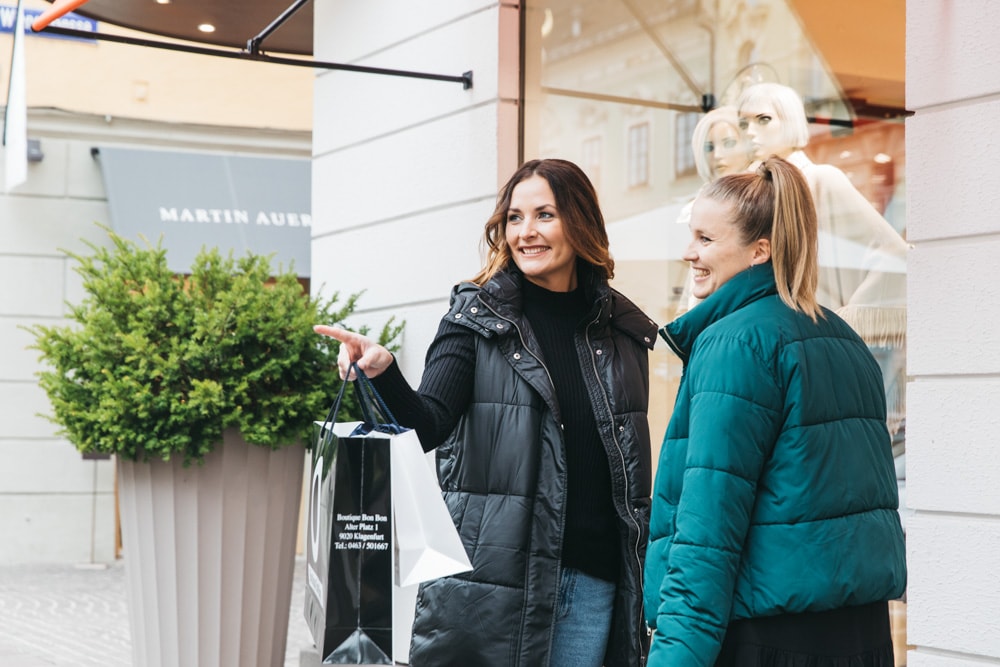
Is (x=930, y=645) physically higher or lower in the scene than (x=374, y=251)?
lower

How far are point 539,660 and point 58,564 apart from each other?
1099cm

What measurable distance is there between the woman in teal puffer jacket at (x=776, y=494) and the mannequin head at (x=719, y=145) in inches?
106

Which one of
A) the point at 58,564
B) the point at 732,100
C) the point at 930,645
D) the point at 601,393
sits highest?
the point at 732,100

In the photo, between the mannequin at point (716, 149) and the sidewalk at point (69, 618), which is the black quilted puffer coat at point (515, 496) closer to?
the mannequin at point (716, 149)

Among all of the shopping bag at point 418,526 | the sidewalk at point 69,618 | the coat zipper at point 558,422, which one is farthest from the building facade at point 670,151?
the sidewalk at point 69,618

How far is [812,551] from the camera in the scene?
8.36 ft

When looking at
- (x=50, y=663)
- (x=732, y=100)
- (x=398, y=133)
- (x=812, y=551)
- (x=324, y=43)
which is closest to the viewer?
(x=812, y=551)

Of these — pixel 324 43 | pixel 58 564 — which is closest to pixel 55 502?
pixel 58 564

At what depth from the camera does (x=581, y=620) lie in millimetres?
3441

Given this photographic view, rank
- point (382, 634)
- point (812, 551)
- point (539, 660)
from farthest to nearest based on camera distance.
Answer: point (539, 660) < point (382, 634) < point (812, 551)

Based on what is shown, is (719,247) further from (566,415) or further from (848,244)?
(848,244)

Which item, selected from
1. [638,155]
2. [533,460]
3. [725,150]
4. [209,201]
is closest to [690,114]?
[638,155]

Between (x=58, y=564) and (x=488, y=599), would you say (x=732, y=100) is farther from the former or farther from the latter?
(x=58, y=564)

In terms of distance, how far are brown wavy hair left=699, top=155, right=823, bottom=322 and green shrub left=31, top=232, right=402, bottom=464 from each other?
3013mm
